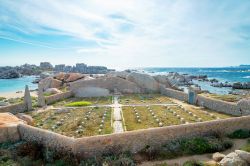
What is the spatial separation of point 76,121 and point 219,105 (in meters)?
17.0

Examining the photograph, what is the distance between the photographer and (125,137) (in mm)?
17500

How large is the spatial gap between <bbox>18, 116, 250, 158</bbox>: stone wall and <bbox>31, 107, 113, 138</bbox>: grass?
7.70 ft

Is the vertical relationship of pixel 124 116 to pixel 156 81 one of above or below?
below

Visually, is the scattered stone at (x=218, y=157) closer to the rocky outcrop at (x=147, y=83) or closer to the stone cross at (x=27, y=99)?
the stone cross at (x=27, y=99)

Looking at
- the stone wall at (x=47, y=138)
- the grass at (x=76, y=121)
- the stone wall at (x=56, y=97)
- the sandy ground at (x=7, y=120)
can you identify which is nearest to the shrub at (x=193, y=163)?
the grass at (x=76, y=121)

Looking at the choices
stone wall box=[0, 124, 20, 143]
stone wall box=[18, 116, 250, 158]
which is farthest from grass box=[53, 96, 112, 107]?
stone wall box=[18, 116, 250, 158]

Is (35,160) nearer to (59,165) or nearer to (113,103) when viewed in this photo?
(59,165)

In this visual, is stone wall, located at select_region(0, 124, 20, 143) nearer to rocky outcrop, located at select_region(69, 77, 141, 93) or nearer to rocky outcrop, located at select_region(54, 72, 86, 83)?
rocky outcrop, located at select_region(69, 77, 141, 93)

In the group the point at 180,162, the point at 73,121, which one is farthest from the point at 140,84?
the point at 180,162

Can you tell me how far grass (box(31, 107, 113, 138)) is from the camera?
20938 millimetres

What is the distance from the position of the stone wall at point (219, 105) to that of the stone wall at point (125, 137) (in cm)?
552

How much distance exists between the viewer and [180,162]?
1633 centimetres

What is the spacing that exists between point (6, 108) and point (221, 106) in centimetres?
2548

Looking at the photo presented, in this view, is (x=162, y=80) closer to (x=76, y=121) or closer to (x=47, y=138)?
(x=76, y=121)
